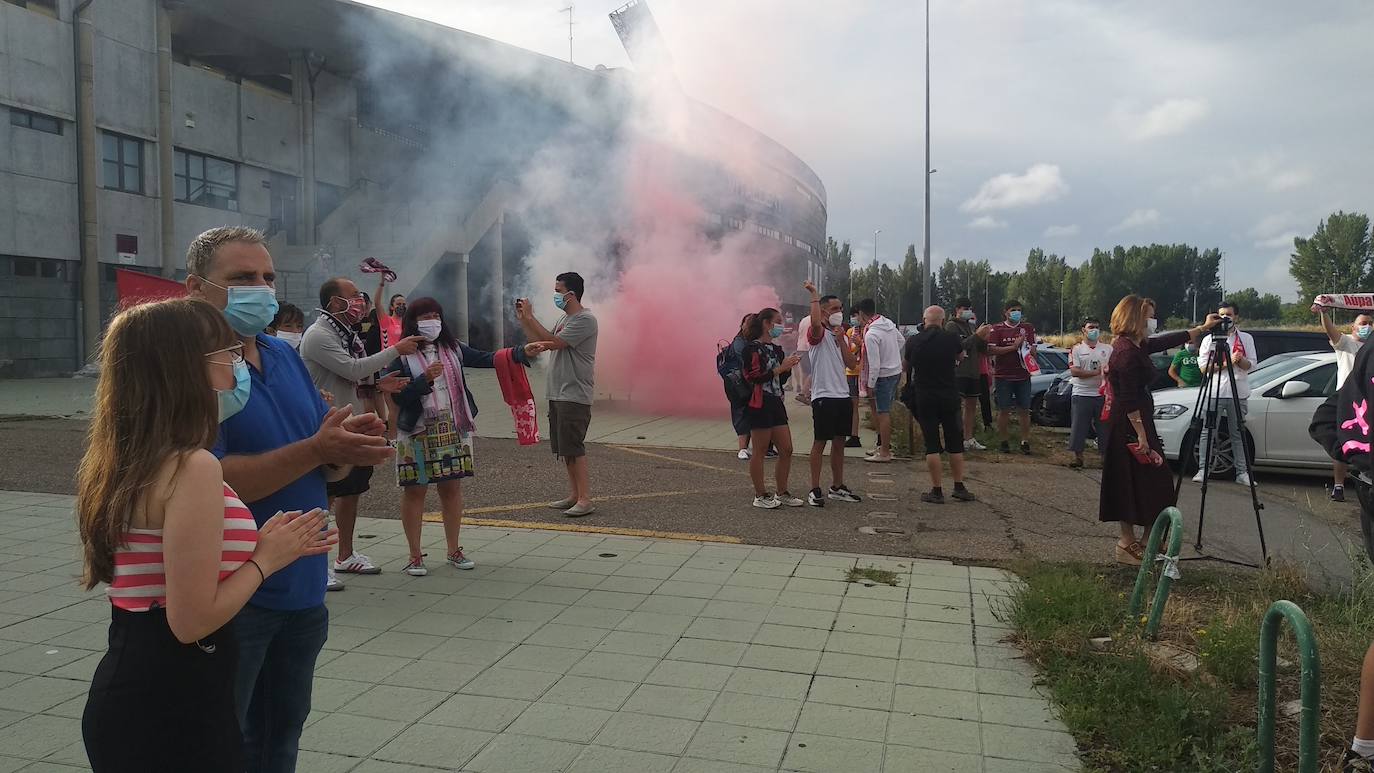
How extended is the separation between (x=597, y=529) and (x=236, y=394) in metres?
4.64

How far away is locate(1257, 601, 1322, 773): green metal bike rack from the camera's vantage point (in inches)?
99.4

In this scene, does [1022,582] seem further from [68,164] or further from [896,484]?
[68,164]

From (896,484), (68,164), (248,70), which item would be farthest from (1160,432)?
(248,70)

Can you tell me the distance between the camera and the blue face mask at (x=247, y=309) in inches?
95.2

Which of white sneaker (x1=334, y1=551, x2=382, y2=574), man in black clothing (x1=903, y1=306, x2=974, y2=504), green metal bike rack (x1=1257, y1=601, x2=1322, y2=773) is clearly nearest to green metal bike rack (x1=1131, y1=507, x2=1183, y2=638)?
green metal bike rack (x1=1257, y1=601, x2=1322, y2=773)

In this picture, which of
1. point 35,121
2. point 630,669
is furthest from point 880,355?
point 35,121

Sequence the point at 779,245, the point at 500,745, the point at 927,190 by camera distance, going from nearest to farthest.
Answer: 1. the point at 500,745
2. the point at 779,245
3. the point at 927,190

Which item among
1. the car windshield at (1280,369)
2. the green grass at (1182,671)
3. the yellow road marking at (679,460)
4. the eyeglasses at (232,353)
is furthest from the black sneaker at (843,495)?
the eyeglasses at (232,353)

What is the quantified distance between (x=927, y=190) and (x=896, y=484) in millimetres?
18970

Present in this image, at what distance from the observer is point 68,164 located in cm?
2291

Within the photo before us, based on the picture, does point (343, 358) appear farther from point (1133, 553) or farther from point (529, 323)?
point (1133, 553)

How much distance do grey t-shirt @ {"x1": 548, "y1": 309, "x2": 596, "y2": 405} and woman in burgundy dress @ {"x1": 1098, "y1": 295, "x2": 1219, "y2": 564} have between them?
11.8ft

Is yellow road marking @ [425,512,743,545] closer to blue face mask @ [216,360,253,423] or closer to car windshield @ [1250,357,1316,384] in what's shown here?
blue face mask @ [216,360,253,423]

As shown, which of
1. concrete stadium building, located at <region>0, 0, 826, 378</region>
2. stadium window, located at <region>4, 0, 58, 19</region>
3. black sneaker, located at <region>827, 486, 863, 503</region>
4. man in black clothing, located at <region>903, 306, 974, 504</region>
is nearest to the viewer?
man in black clothing, located at <region>903, 306, 974, 504</region>
